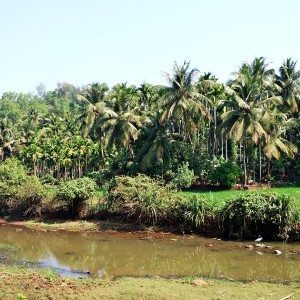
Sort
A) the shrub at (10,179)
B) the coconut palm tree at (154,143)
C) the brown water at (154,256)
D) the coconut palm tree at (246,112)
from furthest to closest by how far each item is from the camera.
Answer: the coconut palm tree at (154,143), the coconut palm tree at (246,112), the shrub at (10,179), the brown water at (154,256)

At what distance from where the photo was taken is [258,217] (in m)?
27.9

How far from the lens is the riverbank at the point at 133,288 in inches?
597

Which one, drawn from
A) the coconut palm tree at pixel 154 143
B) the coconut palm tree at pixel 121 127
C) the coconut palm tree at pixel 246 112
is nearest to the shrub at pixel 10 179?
the coconut palm tree at pixel 121 127

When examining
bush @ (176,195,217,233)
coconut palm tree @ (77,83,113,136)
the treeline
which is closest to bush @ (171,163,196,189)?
the treeline

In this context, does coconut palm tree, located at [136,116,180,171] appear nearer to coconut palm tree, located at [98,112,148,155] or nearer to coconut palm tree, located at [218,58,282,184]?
coconut palm tree, located at [98,112,148,155]

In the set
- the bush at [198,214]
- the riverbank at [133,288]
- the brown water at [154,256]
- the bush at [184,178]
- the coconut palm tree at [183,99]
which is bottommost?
the brown water at [154,256]

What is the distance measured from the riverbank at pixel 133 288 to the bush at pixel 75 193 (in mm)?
15189

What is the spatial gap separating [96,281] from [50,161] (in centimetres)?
5101

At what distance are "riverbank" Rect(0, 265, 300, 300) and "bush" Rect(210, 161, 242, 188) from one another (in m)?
26.7

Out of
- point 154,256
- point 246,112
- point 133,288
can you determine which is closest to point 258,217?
point 154,256

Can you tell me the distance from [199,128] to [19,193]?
22.8 m

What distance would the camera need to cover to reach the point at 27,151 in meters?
64.9

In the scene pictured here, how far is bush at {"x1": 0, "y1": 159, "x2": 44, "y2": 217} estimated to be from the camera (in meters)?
36.1

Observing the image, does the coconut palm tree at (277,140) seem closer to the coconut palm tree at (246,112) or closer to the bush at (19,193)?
the coconut palm tree at (246,112)
